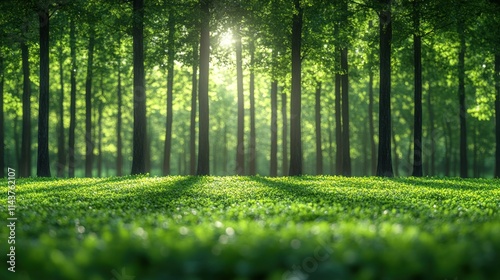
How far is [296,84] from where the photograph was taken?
76.3ft

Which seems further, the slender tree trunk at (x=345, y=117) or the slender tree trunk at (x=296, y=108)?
the slender tree trunk at (x=345, y=117)

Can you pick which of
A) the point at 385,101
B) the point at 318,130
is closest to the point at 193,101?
the point at 318,130

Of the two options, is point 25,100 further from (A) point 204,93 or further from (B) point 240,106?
(A) point 204,93

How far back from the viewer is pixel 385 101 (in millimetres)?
21828

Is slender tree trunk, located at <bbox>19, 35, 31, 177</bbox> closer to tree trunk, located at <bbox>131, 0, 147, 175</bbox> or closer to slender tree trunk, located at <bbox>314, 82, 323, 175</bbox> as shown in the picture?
tree trunk, located at <bbox>131, 0, 147, 175</bbox>

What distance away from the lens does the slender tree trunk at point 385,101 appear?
21875 mm

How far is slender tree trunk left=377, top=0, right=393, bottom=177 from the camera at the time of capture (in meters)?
21.9

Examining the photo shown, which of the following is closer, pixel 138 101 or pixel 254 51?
pixel 138 101

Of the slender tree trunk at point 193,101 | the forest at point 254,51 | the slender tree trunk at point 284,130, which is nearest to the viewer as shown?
the forest at point 254,51

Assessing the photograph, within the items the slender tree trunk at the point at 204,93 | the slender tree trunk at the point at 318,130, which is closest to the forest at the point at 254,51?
the slender tree trunk at the point at 204,93

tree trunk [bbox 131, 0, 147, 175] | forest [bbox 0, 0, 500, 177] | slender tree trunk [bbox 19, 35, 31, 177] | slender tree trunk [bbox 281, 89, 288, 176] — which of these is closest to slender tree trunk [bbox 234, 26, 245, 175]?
forest [bbox 0, 0, 500, 177]

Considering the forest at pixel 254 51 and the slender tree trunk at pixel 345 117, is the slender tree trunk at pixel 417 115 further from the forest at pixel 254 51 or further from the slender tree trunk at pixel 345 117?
the slender tree trunk at pixel 345 117

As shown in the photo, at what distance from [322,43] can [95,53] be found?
1433cm

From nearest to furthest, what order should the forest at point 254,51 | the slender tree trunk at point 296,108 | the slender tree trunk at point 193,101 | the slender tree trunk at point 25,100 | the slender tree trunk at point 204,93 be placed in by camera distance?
the slender tree trunk at point 204,93 < the forest at point 254,51 < the slender tree trunk at point 296,108 < the slender tree trunk at point 193,101 < the slender tree trunk at point 25,100
